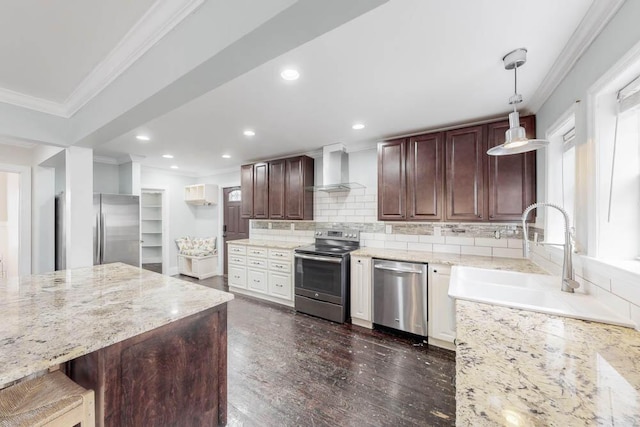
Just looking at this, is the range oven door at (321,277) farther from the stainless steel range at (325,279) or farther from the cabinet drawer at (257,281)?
Answer: the cabinet drawer at (257,281)

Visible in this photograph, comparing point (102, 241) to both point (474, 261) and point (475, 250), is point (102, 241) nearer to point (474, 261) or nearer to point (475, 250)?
point (474, 261)

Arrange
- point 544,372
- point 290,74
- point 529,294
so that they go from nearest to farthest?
point 544,372 < point 529,294 < point 290,74

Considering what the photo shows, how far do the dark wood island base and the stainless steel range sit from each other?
1768 mm

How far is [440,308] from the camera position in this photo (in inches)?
98.7

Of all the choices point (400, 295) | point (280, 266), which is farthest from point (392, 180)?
point (280, 266)

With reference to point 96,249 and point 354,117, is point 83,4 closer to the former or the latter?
point 354,117

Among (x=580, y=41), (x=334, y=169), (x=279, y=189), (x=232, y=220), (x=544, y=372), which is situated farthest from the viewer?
(x=232, y=220)

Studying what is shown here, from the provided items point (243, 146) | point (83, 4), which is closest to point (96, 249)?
point (243, 146)

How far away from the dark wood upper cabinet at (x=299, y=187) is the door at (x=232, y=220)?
1702 mm

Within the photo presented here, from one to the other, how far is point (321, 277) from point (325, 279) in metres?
0.06

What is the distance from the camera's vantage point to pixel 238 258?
4.32m

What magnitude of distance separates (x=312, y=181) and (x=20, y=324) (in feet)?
11.1

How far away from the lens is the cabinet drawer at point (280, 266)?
3701mm

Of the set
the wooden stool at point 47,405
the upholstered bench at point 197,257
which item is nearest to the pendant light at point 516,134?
the wooden stool at point 47,405
